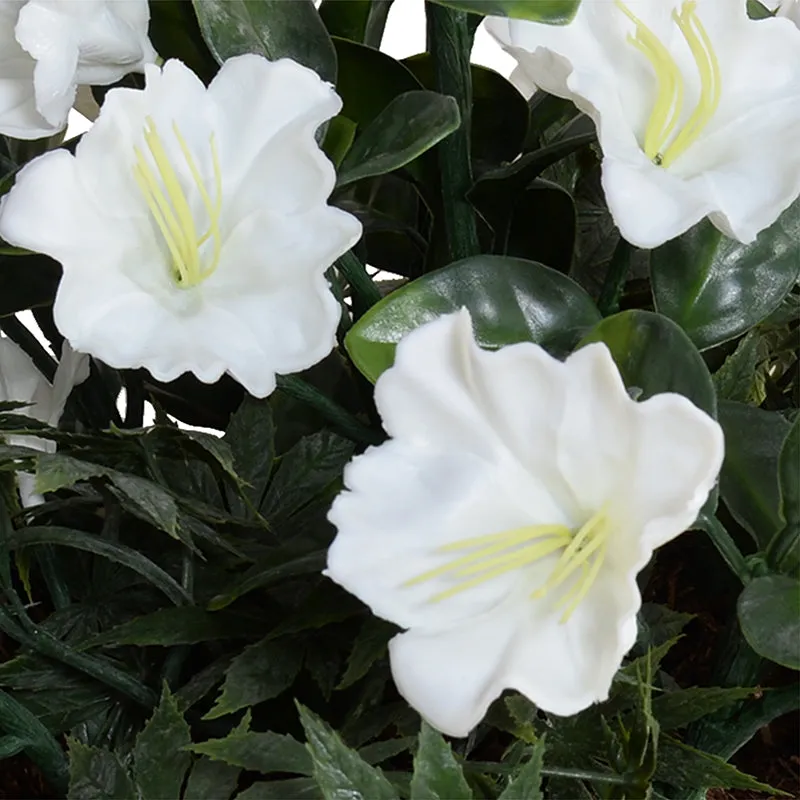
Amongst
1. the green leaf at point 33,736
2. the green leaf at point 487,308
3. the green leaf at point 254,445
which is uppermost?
the green leaf at point 487,308

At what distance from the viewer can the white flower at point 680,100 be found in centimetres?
33

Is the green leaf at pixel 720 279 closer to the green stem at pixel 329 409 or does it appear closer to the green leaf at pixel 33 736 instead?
the green stem at pixel 329 409

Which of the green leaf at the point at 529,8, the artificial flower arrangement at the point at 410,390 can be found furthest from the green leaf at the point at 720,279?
the green leaf at the point at 529,8

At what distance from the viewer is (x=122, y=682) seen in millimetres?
479

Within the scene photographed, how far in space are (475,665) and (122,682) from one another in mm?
233

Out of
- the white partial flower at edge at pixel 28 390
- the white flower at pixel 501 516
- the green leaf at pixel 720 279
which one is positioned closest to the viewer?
the white flower at pixel 501 516

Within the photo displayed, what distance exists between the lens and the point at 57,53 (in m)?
0.36

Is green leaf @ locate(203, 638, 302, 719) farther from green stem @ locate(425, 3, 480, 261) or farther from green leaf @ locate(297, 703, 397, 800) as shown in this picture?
green stem @ locate(425, 3, 480, 261)

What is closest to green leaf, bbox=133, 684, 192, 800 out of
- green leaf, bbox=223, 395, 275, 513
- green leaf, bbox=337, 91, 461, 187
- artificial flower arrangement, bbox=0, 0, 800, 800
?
artificial flower arrangement, bbox=0, 0, 800, 800

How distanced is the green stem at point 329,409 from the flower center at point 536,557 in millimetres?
124

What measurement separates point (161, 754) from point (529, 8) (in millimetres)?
300

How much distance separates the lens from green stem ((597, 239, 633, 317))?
1.41 feet

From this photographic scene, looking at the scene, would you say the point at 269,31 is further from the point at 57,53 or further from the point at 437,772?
the point at 437,772

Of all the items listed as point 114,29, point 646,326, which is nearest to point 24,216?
point 114,29
